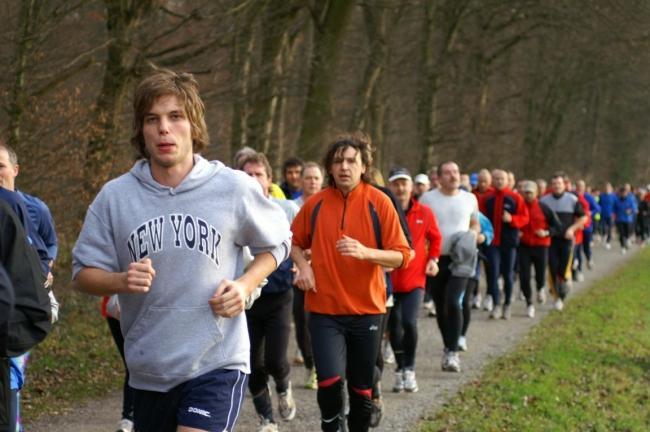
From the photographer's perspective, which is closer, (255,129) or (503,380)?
(503,380)

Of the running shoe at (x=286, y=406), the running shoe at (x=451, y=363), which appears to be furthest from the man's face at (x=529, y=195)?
the running shoe at (x=286, y=406)

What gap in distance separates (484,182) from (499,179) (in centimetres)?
49

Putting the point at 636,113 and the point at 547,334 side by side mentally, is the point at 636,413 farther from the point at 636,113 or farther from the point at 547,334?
the point at 636,113

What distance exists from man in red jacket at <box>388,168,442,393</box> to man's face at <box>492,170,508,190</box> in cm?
517

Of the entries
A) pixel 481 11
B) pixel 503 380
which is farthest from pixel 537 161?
pixel 503 380

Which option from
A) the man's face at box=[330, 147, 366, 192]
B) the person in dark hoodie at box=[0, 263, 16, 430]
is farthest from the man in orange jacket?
the person in dark hoodie at box=[0, 263, 16, 430]

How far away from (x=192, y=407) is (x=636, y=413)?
5959mm

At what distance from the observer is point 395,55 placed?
92.5 feet

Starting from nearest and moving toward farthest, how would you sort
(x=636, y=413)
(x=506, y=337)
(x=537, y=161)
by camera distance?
(x=636, y=413)
(x=506, y=337)
(x=537, y=161)

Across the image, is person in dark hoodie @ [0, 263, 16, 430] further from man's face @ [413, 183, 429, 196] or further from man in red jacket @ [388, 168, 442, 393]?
man's face @ [413, 183, 429, 196]

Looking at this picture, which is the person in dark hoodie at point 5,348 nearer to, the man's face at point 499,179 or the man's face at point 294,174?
the man's face at point 294,174

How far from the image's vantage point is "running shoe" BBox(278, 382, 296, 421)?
312 inches

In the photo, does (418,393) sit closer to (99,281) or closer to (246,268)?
(246,268)

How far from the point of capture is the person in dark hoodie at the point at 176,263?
3840 millimetres
